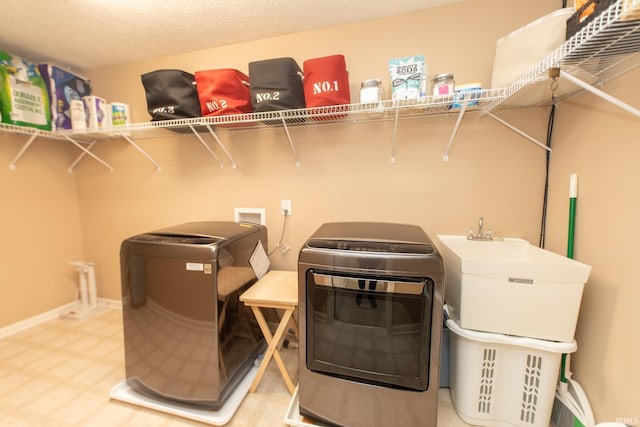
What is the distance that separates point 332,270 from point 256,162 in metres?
1.19

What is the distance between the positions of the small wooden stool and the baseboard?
1895 millimetres

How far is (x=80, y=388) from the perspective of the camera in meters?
1.44

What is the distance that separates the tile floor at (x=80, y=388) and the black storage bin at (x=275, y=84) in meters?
1.64

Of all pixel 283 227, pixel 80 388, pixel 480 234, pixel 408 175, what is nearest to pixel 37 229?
pixel 80 388

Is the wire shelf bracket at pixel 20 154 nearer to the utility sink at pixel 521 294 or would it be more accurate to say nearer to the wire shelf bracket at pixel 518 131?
the utility sink at pixel 521 294

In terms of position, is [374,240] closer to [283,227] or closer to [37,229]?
[283,227]

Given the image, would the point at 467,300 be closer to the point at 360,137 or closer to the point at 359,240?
the point at 359,240

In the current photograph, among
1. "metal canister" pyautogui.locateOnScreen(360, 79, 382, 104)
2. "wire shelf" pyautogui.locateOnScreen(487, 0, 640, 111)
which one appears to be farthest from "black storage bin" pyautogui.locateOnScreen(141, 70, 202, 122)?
"wire shelf" pyautogui.locateOnScreen(487, 0, 640, 111)

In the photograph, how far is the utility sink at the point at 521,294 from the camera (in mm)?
1035

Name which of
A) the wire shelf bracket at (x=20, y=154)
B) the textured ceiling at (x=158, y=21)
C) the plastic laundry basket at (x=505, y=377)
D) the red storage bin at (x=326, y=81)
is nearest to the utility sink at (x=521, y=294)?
the plastic laundry basket at (x=505, y=377)

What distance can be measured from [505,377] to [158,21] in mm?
2792

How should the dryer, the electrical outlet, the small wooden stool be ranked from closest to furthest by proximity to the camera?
the dryer
the small wooden stool
the electrical outlet

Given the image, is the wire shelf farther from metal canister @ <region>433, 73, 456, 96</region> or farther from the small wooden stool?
the small wooden stool

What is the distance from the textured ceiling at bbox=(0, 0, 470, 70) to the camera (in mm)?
1444
